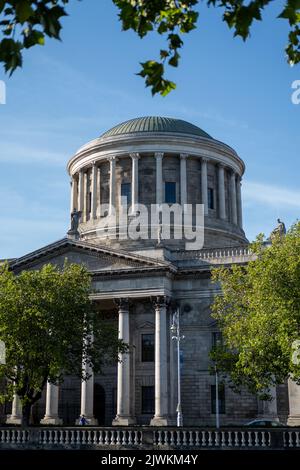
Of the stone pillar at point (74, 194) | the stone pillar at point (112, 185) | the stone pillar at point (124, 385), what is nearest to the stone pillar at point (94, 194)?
the stone pillar at point (112, 185)

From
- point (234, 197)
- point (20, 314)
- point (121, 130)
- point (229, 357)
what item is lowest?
point (229, 357)

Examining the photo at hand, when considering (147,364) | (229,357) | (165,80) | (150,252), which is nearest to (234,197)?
(150,252)

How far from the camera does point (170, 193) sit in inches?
2472

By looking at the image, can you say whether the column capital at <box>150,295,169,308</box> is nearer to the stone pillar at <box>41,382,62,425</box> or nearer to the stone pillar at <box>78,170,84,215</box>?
the stone pillar at <box>41,382,62,425</box>

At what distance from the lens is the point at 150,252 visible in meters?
50.4

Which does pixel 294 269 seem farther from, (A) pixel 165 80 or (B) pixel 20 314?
(A) pixel 165 80

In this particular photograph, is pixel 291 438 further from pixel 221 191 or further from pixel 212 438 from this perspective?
pixel 221 191

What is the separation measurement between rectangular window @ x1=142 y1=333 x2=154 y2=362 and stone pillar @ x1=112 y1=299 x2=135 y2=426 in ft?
5.77

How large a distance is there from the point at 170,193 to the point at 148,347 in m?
17.9

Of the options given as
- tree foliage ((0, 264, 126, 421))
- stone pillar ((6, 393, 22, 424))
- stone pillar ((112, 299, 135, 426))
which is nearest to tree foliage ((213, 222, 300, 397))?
tree foliage ((0, 264, 126, 421))

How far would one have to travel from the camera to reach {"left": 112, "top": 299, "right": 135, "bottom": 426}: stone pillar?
4622 cm

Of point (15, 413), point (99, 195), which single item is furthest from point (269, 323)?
point (99, 195)

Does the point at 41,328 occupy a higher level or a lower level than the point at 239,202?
lower

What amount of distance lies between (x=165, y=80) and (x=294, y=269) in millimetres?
23325
